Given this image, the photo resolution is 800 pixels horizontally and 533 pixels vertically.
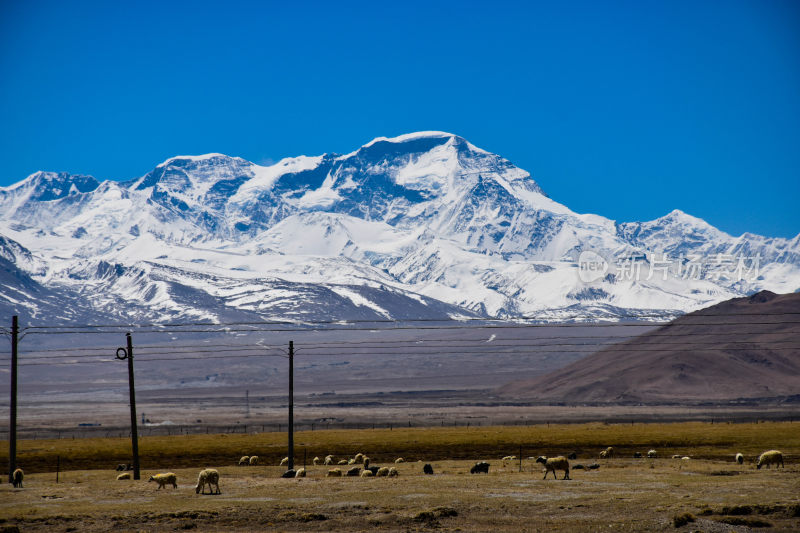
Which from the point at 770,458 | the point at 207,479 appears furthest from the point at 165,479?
the point at 770,458

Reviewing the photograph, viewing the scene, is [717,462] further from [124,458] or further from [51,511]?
[124,458]

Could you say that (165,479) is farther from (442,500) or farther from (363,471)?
(442,500)

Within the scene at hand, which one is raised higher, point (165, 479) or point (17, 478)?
point (165, 479)

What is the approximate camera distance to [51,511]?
42.0 metres

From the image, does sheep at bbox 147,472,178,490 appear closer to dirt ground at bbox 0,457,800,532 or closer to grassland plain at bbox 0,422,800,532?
grassland plain at bbox 0,422,800,532

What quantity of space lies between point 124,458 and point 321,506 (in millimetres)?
60111

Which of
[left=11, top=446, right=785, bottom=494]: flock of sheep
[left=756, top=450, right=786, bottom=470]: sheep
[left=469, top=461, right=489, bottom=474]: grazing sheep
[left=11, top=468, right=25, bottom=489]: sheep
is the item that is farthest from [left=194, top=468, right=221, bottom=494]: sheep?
[left=756, top=450, right=786, bottom=470]: sheep

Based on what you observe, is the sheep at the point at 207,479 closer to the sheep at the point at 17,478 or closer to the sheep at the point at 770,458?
the sheep at the point at 17,478

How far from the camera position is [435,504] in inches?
1634

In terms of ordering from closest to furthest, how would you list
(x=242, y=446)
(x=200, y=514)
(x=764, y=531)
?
1. (x=764, y=531)
2. (x=200, y=514)
3. (x=242, y=446)

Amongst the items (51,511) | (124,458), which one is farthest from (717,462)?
(124,458)

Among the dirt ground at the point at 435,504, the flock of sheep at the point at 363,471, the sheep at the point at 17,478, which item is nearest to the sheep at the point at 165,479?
the flock of sheep at the point at 363,471

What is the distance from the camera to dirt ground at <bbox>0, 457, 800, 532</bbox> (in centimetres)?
3722

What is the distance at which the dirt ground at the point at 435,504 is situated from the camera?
3722cm
